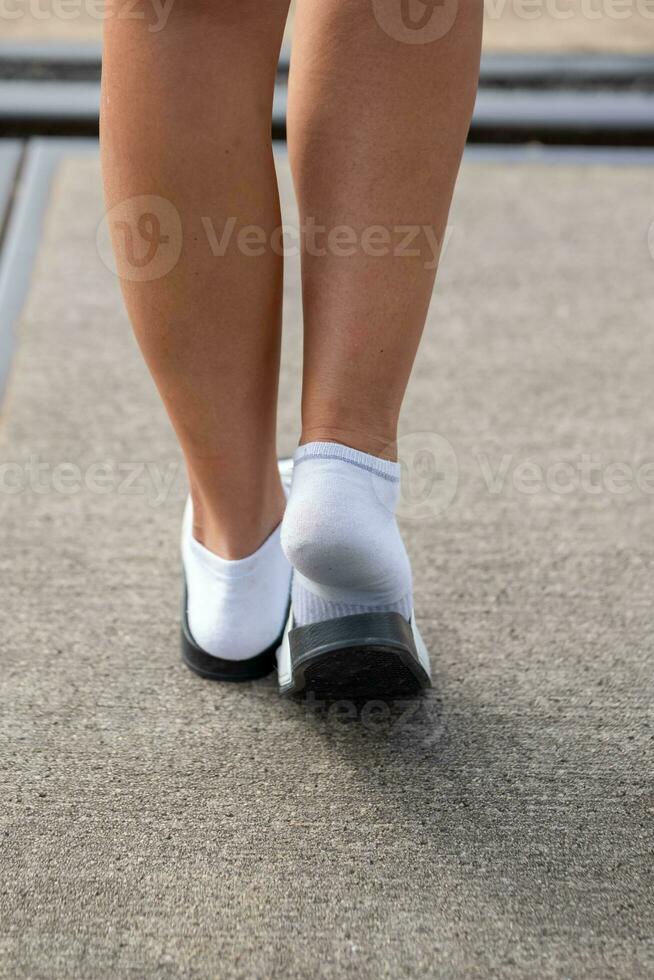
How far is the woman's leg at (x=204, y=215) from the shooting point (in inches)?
24.7

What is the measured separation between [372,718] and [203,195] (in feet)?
1.60

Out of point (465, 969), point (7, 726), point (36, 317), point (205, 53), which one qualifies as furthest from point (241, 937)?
point (36, 317)

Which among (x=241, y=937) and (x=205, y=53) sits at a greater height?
(x=205, y=53)

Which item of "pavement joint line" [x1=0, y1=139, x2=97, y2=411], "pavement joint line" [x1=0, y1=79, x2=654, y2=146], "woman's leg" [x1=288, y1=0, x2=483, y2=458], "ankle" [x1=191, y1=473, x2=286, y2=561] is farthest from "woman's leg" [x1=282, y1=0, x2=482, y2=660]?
"pavement joint line" [x1=0, y1=79, x2=654, y2=146]

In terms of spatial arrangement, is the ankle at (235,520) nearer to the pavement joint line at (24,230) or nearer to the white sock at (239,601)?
the white sock at (239,601)

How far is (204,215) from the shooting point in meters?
0.67

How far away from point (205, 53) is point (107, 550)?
58 cm

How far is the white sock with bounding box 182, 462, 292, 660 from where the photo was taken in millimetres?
881

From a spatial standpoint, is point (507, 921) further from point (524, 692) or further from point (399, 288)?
point (399, 288)

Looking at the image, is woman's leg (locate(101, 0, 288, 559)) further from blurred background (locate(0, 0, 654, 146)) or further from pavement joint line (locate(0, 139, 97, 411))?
blurred background (locate(0, 0, 654, 146))

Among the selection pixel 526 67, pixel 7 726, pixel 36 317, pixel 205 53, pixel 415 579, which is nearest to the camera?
pixel 205 53

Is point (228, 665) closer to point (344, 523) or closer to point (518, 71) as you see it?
point (344, 523)

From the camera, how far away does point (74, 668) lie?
92 centimetres

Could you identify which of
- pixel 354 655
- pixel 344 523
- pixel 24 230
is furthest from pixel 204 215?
pixel 24 230
